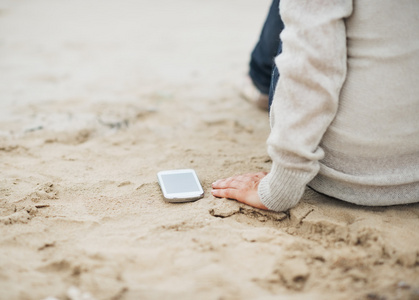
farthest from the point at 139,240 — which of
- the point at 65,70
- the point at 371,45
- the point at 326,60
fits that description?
the point at 65,70

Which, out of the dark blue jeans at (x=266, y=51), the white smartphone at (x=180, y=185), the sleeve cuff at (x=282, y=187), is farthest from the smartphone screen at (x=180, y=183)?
the dark blue jeans at (x=266, y=51)

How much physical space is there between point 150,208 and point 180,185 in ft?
0.62

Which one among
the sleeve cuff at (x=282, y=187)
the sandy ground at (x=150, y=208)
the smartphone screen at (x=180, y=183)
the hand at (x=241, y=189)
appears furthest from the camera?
the smartphone screen at (x=180, y=183)

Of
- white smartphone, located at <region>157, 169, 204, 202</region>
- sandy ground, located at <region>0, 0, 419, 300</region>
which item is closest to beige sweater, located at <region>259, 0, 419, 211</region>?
sandy ground, located at <region>0, 0, 419, 300</region>

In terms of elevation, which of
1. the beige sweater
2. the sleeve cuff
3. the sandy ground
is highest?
the beige sweater

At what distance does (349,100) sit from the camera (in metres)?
1.42

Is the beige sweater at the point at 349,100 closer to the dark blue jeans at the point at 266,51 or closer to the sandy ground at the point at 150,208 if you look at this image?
the sandy ground at the point at 150,208

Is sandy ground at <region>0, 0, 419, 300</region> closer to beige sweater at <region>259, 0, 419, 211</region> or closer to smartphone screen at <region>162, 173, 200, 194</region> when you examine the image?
smartphone screen at <region>162, 173, 200, 194</region>

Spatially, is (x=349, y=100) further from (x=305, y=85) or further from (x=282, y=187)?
(x=282, y=187)

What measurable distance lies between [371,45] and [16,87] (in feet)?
Result: 7.90

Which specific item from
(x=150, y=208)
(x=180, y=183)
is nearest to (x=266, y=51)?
(x=180, y=183)

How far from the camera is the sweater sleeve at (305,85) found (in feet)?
4.30

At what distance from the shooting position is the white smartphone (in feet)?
5.56

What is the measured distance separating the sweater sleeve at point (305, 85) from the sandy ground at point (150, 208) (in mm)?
252
